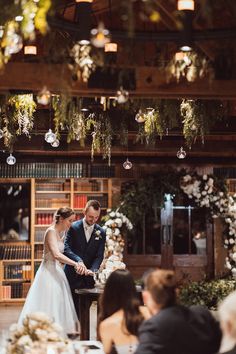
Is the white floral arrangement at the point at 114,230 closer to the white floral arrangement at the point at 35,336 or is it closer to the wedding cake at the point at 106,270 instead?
the wedding cake at the point at 106,270

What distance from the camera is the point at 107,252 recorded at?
12000 mm

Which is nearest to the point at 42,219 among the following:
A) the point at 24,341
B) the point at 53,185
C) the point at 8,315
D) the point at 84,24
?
the point at 53,185

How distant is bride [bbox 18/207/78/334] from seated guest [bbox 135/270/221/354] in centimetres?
369

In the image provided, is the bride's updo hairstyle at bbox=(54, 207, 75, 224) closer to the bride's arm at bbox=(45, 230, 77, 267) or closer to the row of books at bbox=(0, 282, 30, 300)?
the bride's arm at bbox=(45, 230, 77, 267)

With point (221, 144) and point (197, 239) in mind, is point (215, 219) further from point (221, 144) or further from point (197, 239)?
point (221, 144)

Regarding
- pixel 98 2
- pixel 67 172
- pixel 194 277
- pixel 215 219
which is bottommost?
pixel 194 277

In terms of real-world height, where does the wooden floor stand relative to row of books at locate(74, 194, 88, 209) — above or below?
below

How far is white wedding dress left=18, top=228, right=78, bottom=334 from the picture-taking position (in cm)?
743

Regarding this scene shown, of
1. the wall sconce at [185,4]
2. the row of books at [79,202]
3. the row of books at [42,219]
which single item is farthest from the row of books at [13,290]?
the wall sconce at [185,4]

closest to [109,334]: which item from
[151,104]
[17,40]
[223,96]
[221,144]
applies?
[17,40]

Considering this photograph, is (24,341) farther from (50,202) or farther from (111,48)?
(50,202)

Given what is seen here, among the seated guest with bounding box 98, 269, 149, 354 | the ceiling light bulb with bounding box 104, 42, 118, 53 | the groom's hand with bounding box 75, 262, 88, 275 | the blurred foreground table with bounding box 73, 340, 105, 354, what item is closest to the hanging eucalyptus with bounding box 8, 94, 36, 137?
the ceiling light bulb with bounding box 104, 42, 118, 53

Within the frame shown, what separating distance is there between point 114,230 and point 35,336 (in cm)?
819

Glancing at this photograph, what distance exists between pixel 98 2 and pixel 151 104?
8.04 ft
